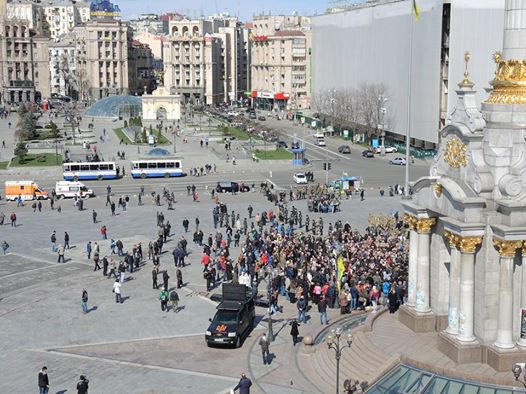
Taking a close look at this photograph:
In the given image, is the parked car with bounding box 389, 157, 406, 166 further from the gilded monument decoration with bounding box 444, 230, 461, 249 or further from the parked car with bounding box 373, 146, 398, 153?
the gilded monument decoration with bounding box 444, 230, 461, 249

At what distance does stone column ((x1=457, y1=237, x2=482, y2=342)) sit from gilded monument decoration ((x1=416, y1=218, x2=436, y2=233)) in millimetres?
2537

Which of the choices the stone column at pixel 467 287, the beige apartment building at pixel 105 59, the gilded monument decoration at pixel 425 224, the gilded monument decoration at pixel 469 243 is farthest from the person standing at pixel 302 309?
the beige apartment building at pixel 105 59

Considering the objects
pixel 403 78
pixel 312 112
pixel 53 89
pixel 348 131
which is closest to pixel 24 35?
pixel 53 89

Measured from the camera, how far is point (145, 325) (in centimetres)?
3212

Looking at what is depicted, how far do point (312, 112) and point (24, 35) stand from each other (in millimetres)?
63884

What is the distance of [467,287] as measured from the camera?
2466cm

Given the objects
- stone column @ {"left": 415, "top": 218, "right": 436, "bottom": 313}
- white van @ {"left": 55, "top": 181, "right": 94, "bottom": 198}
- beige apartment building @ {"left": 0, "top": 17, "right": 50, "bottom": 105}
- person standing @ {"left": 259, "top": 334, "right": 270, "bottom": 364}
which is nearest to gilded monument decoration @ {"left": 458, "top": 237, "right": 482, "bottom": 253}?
stone column @ {"left": 415, "top": 218, "right": 436, "bottom": 313}

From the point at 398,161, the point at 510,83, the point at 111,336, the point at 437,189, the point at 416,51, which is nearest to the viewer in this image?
the point at 510,83

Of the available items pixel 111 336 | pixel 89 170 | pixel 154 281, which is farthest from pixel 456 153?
pixel 89 170

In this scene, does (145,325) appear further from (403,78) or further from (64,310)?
(403,78)

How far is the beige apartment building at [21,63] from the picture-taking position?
16062 centimetres

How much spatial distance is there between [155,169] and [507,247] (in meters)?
56.0

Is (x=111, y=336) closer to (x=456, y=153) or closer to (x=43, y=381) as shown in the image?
(x=43, y=381)

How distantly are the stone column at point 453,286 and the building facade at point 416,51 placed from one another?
42624 millimetres
